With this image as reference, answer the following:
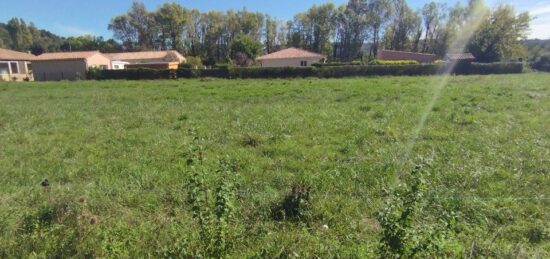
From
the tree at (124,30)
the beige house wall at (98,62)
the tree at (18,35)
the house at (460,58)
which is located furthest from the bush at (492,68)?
the tree at (18,35)

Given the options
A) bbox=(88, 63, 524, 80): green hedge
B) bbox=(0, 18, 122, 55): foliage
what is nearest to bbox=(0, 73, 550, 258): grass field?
bbox=(88, 63, 524, 80): green hedge

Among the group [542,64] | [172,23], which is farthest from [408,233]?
[172,23]

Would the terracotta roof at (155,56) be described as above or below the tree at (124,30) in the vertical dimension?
below

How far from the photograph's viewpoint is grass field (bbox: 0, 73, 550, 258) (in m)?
3.43

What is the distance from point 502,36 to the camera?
185 feet

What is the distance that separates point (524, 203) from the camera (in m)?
4.41

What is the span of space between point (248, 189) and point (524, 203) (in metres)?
3.65

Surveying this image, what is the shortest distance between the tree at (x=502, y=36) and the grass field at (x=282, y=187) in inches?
2204

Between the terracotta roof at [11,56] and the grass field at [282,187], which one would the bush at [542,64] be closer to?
the grass field at [282,187]

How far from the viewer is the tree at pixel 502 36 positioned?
56.6m

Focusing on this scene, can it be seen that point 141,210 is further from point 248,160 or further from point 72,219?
point 248,160

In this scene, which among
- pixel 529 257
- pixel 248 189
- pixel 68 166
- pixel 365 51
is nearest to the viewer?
pixel 529 257

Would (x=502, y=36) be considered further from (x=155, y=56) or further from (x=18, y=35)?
(x=18, y=35)

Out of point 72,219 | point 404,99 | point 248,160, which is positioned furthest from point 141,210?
point 404,99
